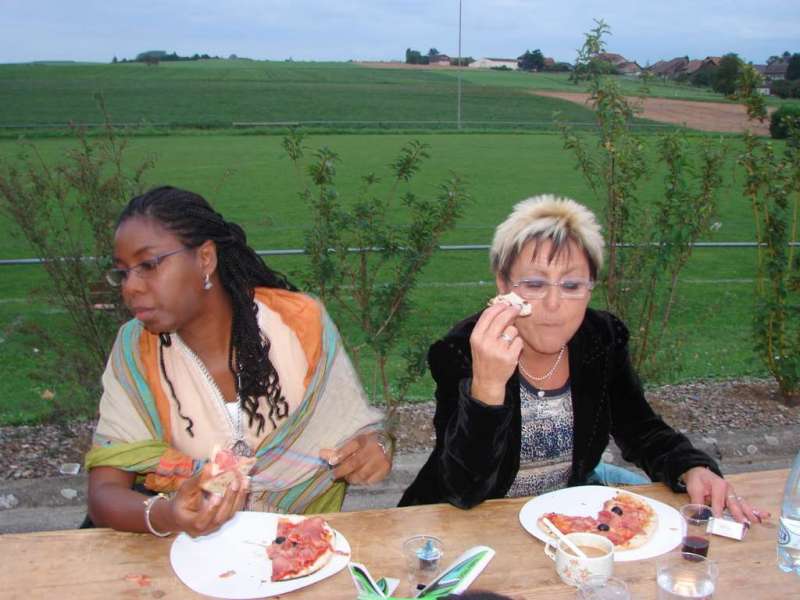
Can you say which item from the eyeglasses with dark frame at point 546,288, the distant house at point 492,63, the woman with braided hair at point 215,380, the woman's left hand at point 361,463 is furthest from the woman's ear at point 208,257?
the distant house at point 492,63

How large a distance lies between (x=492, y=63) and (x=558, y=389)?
45.8m

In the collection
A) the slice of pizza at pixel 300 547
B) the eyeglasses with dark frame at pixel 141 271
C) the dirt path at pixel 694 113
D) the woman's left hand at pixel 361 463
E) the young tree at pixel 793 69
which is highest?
the young tree at pixel 793 69

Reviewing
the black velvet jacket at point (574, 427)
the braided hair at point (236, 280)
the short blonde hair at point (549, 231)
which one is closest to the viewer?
the black velvet jacket at point (574, 427)

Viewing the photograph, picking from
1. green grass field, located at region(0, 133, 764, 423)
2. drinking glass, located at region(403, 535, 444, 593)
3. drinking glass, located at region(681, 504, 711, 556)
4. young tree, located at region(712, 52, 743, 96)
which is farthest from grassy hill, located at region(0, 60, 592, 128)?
drinking glass, located at region(403, 535, 444, 593)

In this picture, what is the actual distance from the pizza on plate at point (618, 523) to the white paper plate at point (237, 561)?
56cm

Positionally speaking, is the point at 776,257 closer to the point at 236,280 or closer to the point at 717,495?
the point at 717,495

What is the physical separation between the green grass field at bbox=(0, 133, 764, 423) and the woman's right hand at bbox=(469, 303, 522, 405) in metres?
2.43

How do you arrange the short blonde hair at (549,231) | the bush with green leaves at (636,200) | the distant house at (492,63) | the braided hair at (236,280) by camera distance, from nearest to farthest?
the braided hair at (236,280) < the short blonde hair at (549,231) < the bush with green leaves at (636,200) < the distant house at (492,63)

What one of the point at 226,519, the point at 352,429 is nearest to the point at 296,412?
the point at 352,429

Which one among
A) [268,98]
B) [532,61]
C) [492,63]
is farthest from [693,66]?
[492,63]

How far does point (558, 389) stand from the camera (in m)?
2.62

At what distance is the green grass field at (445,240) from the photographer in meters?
5.91

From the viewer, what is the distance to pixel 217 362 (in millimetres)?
2488

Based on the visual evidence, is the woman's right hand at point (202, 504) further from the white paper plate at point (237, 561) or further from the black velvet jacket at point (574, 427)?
the black velvet jacket at point (574, 427)
